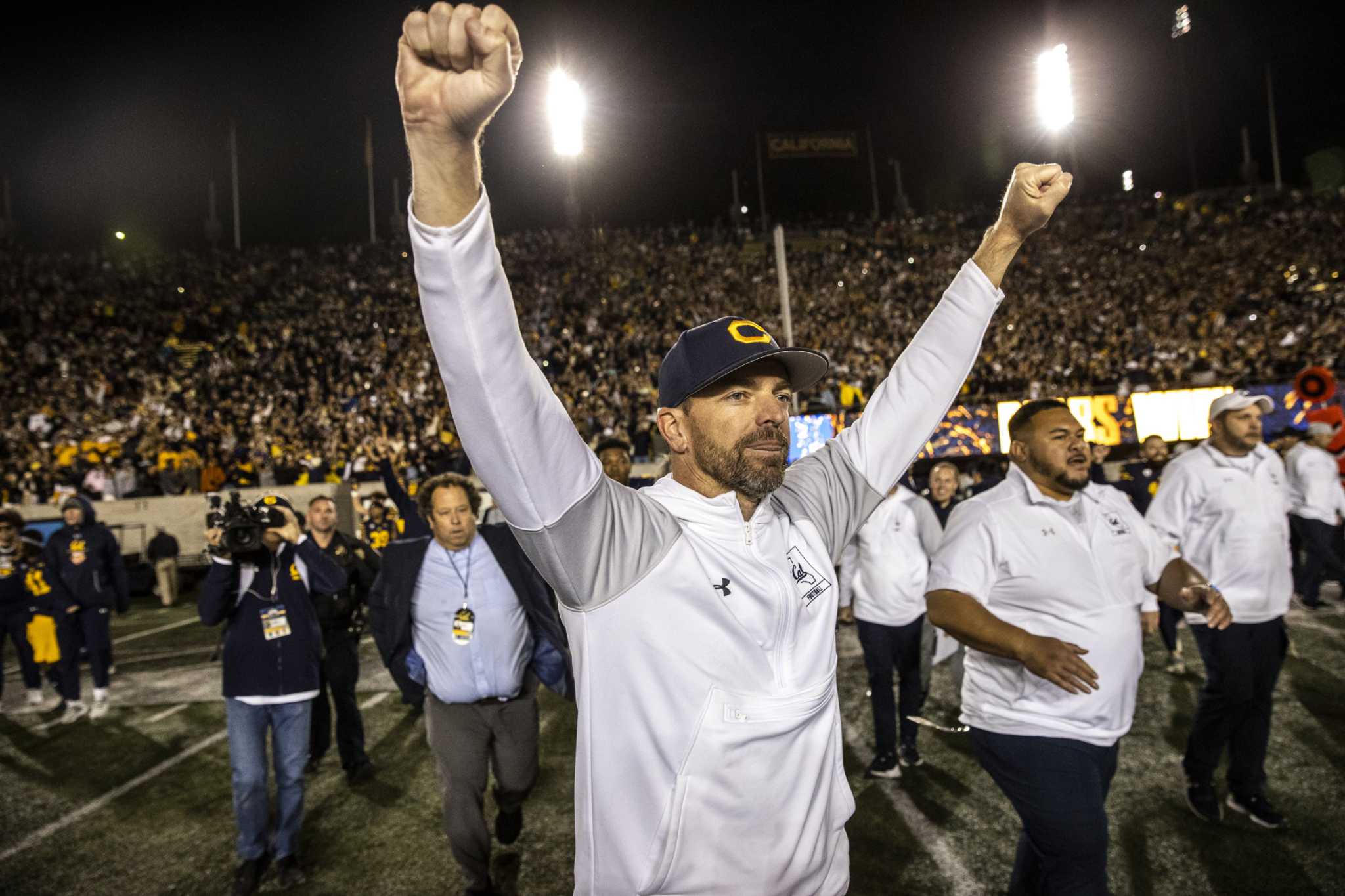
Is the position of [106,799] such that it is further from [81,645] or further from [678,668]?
[678,668]

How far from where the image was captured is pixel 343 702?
5457 millimetres

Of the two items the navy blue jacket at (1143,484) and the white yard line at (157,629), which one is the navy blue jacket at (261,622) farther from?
the navy blue jacket at (1143,484)

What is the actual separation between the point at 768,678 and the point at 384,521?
928cm

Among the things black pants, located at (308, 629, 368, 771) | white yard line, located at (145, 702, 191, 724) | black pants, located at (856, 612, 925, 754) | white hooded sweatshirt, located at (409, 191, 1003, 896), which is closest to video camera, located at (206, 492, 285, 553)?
black pants, located at (308, 629, 368, 771)

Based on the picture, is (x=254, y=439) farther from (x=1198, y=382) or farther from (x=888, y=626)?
(x=1198, y=382)

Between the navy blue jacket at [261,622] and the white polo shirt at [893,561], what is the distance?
3.32m

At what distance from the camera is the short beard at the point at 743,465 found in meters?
1.58

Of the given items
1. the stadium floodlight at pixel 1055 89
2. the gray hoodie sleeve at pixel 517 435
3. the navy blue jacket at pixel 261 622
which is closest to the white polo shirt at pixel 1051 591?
the gray hoodie sleeve at pixel 517 435

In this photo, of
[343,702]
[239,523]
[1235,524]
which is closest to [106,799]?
[343,702]

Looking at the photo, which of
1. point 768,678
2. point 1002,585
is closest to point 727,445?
point 768,678

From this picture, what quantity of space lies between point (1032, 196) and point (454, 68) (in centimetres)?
148

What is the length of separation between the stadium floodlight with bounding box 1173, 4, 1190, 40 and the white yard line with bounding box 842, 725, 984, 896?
4141cm

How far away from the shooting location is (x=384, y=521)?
9.91m

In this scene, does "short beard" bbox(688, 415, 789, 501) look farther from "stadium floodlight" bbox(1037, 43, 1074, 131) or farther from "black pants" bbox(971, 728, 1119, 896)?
"stadium floodlight" bbox(1037, 43, 1074, 131)
